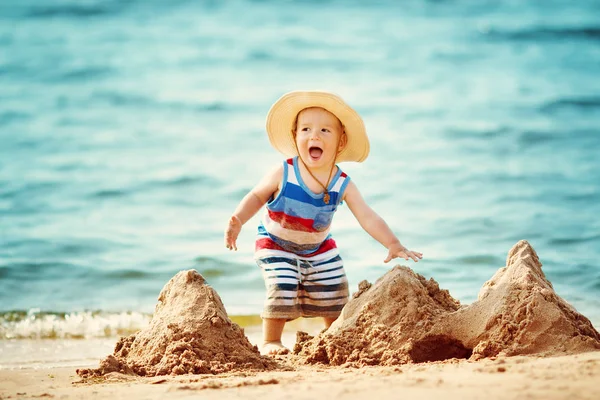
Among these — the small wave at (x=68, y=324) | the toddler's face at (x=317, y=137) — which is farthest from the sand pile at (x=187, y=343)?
the small wave at (x=68, y=324)

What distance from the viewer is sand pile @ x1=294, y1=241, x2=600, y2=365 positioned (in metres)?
3.49

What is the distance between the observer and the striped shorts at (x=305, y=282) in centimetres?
459

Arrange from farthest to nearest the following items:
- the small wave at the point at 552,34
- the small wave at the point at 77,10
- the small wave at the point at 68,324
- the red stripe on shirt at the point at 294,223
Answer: the small wave at the point at 77,10, the small wave at the point at 552,34, the small wave at the point at 68,324, the red stripe on shirt at the point at 294,223

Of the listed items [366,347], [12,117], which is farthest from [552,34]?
[366,347]

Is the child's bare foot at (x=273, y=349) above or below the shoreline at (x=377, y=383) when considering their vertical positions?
above

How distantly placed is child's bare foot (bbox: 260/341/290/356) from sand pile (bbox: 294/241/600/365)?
0.30 meters

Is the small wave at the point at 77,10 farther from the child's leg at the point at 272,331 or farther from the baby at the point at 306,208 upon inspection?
the child's leg at the point at 272,331

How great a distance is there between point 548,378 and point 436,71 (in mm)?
11545

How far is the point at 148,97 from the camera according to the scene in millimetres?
13250

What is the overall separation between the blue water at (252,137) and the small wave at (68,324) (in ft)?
0.08

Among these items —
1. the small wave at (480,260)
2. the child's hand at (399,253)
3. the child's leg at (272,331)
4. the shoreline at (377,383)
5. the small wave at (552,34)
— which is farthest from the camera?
the small wave at (552,34)

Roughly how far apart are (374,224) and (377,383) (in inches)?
63.6

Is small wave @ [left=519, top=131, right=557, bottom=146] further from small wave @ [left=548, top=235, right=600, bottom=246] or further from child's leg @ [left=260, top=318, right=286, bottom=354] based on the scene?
child's leg @ [left=260, top=318, right=286, bottom=354]

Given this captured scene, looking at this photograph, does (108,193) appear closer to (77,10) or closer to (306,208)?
(306,208)
